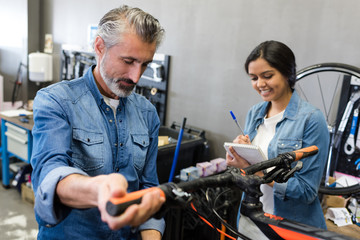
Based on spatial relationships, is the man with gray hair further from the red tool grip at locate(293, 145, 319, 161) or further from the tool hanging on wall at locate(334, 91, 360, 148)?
the tool hanging on wall at locate(334, 91, 360, 148)

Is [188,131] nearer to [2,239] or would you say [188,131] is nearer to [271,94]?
[271,94]

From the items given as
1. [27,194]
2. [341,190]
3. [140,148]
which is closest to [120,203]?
[140,148]

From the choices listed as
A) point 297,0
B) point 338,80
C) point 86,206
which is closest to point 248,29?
point 297,0

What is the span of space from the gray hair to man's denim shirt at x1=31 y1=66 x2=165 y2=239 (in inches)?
6.8

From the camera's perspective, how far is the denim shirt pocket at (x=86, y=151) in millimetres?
940

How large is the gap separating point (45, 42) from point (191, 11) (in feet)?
9.26

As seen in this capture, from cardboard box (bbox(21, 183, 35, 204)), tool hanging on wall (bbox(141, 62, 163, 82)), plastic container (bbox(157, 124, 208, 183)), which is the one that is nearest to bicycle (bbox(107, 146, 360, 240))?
plastic container (bbox(157, 124, 208, 183))

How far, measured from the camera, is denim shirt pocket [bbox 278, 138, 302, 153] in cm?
133

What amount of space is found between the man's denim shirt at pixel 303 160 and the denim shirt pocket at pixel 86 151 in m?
0.79

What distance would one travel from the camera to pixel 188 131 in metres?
2.97

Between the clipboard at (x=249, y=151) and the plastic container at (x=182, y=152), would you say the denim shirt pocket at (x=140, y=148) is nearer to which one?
the clipboard at (x=249, y=151)

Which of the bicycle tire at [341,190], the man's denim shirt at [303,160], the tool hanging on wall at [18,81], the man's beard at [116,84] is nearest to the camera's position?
the man's beard at [116,84]

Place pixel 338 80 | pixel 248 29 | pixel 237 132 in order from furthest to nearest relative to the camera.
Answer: pixel 237 132 < pixel 248 29 < pixel 338 80

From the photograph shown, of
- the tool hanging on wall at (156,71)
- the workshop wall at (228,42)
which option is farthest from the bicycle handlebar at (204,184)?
the tool hanging on wall at (156,71)
